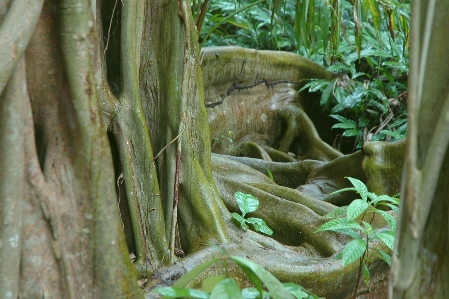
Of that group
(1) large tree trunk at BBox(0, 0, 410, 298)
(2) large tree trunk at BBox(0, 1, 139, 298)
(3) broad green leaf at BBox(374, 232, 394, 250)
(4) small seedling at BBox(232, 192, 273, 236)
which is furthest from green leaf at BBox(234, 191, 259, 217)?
(2) large tree trunk at BBox(0, 1, 139, 298)

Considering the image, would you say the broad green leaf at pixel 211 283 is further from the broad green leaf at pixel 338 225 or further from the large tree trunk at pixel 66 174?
the broad green leaf at pixel 338 225

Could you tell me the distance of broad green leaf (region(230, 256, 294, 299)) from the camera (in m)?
1.33

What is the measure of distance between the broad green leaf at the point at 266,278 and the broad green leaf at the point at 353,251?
0.68 metres

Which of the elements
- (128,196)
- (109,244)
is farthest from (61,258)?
(128,196)

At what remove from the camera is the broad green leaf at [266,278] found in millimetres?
1329

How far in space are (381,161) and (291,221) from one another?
4.45 feet

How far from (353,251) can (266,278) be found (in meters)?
0.76

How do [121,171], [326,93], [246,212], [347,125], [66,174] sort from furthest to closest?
[326,93] < [347,125] < [246,212] < [121,171] < [66,174]

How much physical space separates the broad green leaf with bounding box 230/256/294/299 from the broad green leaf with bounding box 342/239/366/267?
679mm

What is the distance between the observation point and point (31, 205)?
1.64 metres

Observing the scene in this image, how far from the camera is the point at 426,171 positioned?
134cm

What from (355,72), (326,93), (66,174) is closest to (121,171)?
(66,174)

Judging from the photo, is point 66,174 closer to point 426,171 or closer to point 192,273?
point 192,273

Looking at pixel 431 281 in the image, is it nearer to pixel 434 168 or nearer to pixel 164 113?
pixel 434 168
